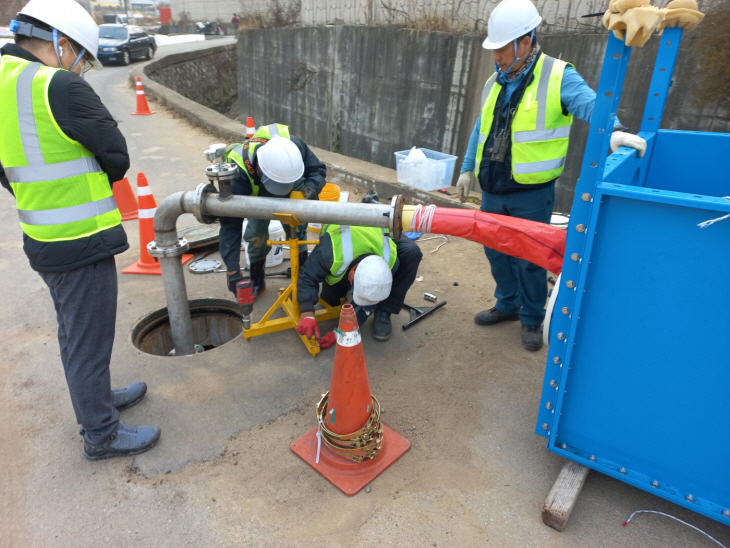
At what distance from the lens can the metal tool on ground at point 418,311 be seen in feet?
11.4

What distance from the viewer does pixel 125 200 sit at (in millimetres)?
5324

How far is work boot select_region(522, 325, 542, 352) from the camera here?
3186 mm

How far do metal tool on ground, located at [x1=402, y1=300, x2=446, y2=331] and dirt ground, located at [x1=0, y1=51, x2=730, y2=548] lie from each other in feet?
0.20

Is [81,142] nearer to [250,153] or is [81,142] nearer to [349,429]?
[250,153]

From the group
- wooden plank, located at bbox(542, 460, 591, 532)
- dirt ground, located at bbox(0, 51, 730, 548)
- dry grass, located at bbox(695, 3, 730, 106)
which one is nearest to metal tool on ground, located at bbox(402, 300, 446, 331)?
dirt ground, located at bbox(0, 51, 730, 548)

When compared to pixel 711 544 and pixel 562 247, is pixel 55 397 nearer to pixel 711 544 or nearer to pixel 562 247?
pixel 562 247

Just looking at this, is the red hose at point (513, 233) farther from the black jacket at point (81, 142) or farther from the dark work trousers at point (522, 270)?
the black jacket at point (81, 142)

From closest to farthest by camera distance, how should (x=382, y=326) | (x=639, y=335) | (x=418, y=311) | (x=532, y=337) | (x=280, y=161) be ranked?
(x=639, y=335)
(x=280, y=161)
(x=532, y=337)
(x=382, y=326)
(x=418, y=311)

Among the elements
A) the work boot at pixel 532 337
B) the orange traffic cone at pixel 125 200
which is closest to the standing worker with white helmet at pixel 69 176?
the work boot at pixel 532 337

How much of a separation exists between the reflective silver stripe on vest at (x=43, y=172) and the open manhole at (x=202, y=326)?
5.85ft

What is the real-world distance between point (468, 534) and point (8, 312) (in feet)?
11.8

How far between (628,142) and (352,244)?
5.17 ft

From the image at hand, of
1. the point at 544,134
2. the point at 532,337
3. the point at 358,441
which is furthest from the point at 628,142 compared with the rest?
the point at 358,441

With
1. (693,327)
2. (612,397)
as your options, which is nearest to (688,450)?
(612,397)
